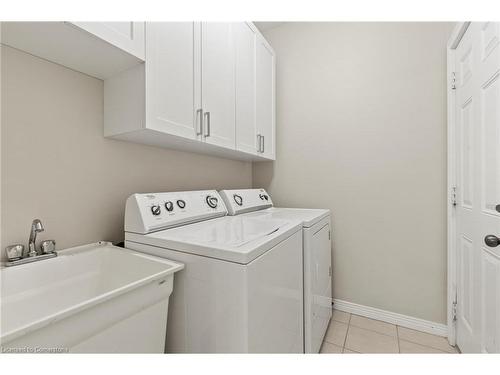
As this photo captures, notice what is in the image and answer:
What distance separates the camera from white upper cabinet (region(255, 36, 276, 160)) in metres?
1.98

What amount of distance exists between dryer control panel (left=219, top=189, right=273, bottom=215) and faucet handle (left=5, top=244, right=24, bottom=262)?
43.0 inches

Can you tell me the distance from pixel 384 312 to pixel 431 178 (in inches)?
44.8

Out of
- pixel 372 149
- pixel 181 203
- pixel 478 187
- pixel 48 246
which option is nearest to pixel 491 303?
pixel 478 187

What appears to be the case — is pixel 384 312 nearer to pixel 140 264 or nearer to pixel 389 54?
pixel 140 264

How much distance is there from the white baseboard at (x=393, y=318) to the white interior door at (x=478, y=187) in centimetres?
17

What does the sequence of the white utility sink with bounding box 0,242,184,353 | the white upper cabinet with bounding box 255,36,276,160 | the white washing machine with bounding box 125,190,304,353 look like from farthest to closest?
the white upper cabinet with bounding box 255,36,276,160, the white washing machine with bounding box 125,190,304,353, the white utility sink with bounding box 0,242,184,353

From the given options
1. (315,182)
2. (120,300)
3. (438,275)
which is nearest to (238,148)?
(315,182)

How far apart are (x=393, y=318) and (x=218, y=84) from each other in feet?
7.31

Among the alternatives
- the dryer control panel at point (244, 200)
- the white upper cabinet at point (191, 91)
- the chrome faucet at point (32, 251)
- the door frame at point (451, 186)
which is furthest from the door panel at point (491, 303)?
the chrome faucet at point (32, 251)

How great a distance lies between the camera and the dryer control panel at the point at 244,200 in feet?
5.68

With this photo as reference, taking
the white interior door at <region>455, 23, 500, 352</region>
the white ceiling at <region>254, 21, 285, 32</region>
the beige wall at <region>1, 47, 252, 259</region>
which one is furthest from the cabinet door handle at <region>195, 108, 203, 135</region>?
the white ceiling at <region>254, 21, 285, 32</region>

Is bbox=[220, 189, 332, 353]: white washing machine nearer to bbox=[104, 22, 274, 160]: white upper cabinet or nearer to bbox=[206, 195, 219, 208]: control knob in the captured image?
bbox=[206, 195, 219, 208]: control knob

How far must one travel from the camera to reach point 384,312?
192cm

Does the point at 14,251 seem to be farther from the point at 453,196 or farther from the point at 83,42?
the point at 453,196
